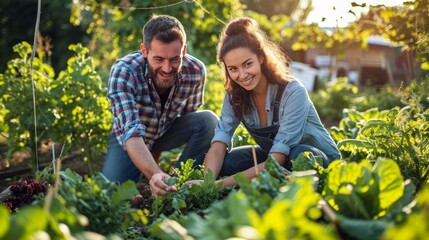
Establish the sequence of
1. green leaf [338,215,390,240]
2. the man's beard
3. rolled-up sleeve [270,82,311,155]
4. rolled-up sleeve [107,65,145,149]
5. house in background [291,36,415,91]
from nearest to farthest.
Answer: green leaf [338,215,390,240] < rolled-up sleeve [270,82,311,155] < rolled-up sleeve [107,65,145,149] < the man's beard < house in background [291,36,415,91]

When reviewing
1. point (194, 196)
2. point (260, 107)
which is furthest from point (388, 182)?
point (260, 107)

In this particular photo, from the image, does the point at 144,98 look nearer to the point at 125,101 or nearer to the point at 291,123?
the point at 125,101

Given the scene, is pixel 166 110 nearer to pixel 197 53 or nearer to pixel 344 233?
pixel 344 233

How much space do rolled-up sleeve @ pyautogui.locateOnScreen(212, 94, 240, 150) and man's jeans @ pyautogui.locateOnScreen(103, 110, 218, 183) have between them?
50 centimetres

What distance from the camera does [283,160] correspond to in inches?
114

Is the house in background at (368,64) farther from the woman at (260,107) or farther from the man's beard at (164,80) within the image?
the woman at (260,107)

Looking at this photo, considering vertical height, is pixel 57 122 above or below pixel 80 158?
above

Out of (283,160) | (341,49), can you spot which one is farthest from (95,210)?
(341,49)

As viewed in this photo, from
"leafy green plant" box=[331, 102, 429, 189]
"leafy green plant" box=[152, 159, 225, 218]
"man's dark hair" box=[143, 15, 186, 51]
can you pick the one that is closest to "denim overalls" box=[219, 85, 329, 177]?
"leafy green plant" box=[331, 102, 429, 189]

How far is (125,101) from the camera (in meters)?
3.23

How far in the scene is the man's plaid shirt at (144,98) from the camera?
3.20 meters

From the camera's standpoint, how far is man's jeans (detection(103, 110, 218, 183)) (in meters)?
3.71

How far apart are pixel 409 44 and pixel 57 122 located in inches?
99.2

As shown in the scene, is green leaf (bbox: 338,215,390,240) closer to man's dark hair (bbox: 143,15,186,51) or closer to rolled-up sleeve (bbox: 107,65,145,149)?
rolled-up sleeve (bbox: 107,65,145,149)
